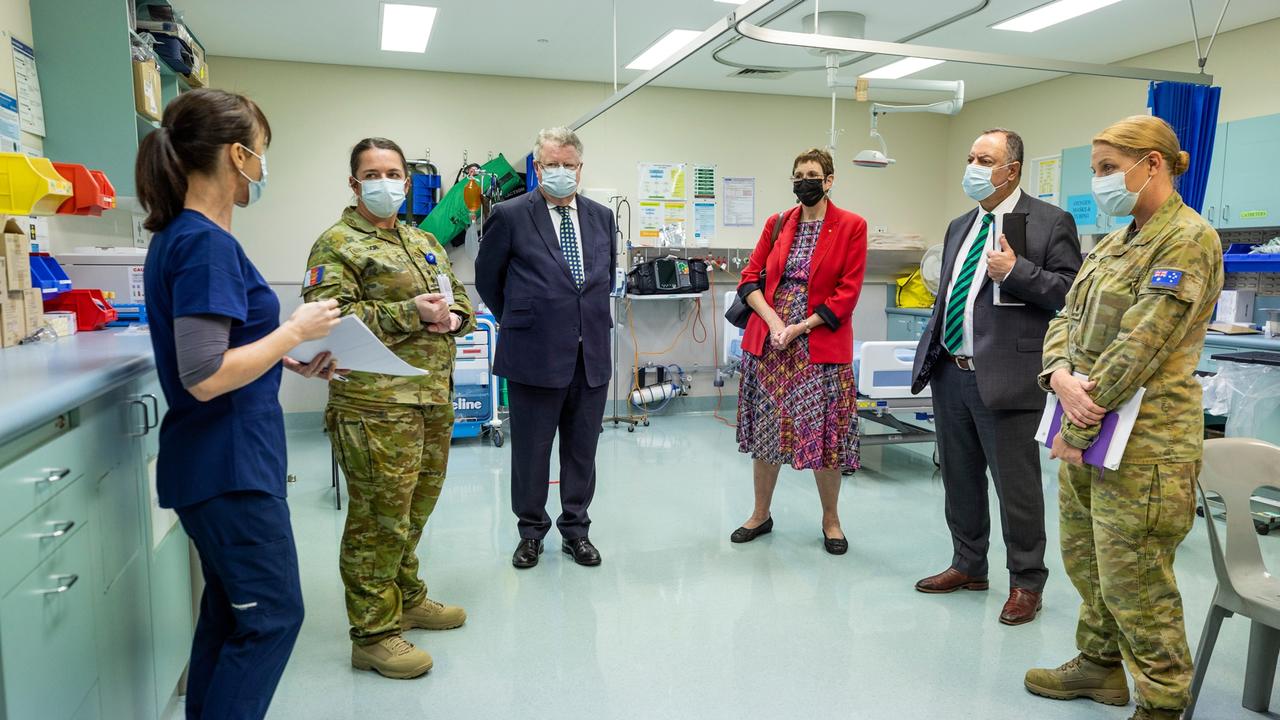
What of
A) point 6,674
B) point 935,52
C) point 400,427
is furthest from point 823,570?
point 6,674

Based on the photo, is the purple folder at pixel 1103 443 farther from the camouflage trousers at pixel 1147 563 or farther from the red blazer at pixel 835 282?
the red blazer at pixel 835 282

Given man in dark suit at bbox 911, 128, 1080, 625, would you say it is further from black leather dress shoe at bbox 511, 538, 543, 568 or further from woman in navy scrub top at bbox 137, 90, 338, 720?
woman in navy scrub top at bbox 137, 90, 338, 720

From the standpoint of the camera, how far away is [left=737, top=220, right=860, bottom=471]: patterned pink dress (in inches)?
125

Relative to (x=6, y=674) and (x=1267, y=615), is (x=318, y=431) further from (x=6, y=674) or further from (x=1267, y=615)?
(x=1267, y=615)

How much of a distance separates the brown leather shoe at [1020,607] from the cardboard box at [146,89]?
3.43 m

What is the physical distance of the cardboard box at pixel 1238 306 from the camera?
4.92 m

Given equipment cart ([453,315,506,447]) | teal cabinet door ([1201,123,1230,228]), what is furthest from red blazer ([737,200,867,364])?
teal cabinet door ([1201,123,1230,228])

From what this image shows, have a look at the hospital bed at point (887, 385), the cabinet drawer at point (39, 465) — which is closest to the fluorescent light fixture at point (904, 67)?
the hospital bed at point (887, 385)

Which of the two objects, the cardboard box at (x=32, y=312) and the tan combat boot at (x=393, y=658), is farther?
the tan combat boot at (x=393, y=658)

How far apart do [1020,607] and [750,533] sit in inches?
44.0

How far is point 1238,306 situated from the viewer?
4934mm

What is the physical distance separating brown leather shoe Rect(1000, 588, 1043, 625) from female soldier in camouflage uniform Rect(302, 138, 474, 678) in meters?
1.82

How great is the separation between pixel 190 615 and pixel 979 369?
93.0 inches

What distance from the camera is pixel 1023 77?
6.27 meters
